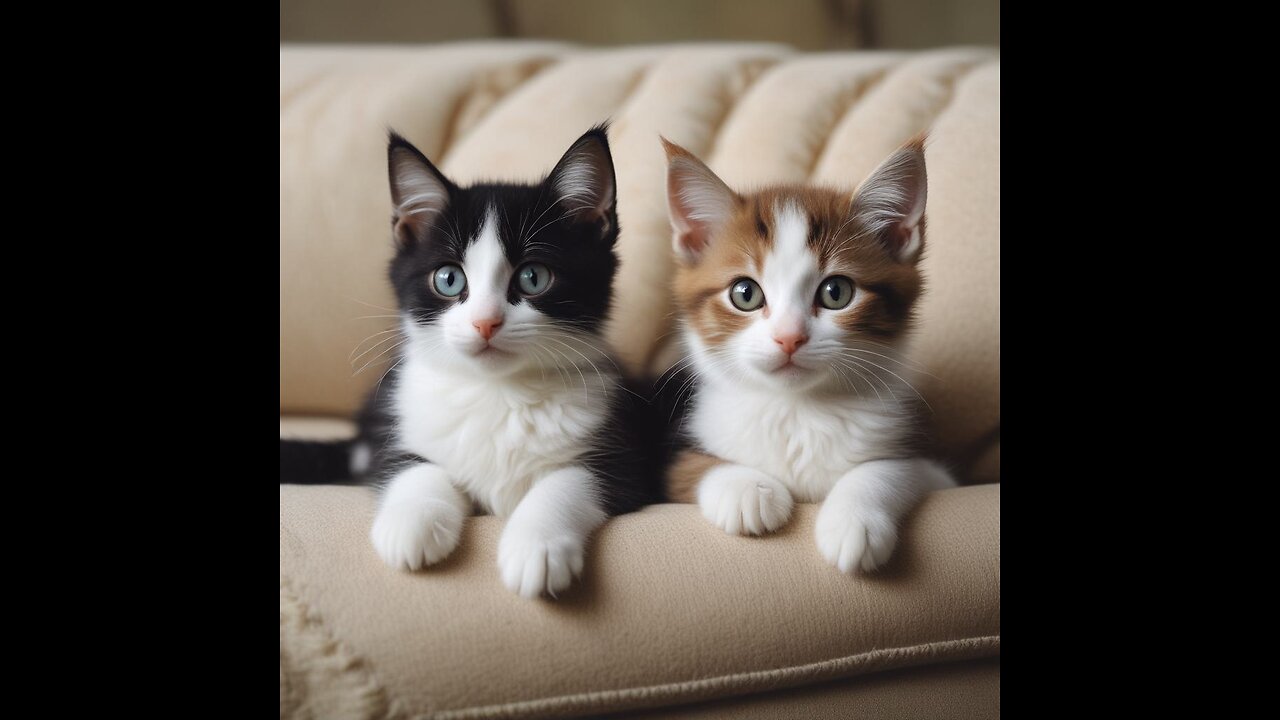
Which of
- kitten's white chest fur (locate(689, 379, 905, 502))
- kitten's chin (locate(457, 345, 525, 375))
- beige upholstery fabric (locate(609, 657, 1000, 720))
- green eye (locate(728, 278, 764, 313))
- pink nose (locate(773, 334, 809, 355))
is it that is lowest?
beige upholstery fabric (locate(609, 657, 1000, 720))

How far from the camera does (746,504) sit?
978mm

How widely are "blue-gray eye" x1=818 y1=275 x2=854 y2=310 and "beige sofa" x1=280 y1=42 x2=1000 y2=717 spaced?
0.28 metres

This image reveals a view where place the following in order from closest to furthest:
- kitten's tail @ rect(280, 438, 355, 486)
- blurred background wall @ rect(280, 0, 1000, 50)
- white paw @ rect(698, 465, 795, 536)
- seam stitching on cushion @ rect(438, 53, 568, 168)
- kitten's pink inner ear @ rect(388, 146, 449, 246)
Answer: white paw @ rect(698, 465, 795, 536) → kitten's pink inner ear @ rect(388, 146, 449, 246) → kitten's tail @ rect(280, 438, 355, 486) → seam stitching on cushion @ rect(438, 53, 568, 168) → blurred background wall @ rect(280, 0, 1000, 50)

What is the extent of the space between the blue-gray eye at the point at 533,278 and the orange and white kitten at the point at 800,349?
0.72 ft

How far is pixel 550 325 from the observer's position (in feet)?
3.42

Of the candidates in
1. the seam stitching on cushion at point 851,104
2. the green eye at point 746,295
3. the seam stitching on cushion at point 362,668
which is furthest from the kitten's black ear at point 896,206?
the seam stitching on cushion at point 362,668

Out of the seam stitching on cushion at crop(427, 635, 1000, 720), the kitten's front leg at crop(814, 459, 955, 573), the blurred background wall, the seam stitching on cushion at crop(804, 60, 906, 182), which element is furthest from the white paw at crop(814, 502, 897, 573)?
the blurred background wall

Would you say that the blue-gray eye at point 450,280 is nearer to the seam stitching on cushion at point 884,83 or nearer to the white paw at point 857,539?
the white paw at point 857,539

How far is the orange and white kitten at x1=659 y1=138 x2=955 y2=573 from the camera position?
3.28ft

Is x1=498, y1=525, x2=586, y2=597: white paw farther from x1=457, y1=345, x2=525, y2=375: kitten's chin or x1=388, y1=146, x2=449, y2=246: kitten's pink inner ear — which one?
x1=388, y1=146, x2=449, y2=246: kitten's pink inner ear

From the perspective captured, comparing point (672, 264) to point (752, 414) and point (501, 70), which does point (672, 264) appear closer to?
point (752, 414)

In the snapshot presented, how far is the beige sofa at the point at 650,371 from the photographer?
33.6 inches

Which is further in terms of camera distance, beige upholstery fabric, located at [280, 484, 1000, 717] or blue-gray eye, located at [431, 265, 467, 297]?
blue-gray eye, located at [431, 265, 467, 297]
